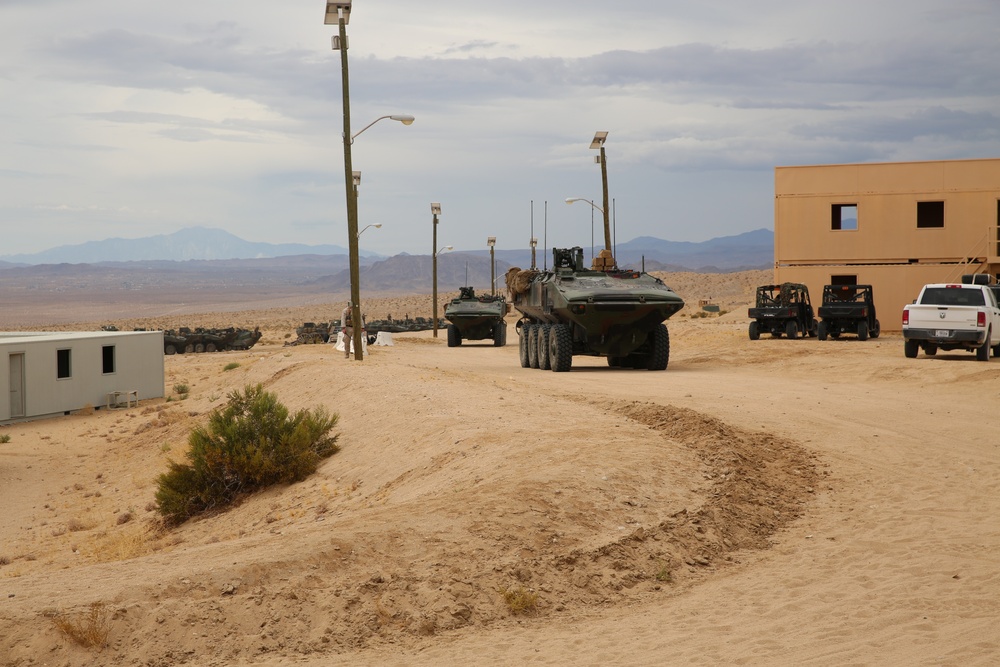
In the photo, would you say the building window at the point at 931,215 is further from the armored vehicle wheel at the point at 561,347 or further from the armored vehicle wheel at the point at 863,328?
the armored vehicle wheel at the point at 561,347

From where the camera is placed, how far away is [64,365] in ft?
92.9

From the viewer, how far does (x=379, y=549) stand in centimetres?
859

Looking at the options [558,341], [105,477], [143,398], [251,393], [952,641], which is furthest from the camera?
[143,398]

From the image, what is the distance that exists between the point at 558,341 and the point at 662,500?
1384 centimetres

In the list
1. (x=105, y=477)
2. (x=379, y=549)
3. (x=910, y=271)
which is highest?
(x=910, y=271)

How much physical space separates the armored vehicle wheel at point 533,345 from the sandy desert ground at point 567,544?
7000 millimetres

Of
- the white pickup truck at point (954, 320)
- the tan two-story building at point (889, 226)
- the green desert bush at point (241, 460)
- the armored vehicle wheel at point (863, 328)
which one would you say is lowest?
the green desert bush at point (241, 460)

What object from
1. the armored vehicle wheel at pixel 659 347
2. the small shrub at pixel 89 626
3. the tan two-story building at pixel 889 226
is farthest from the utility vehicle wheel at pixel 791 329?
the small shrub at pixel 89 626

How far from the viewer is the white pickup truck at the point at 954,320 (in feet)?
79.0

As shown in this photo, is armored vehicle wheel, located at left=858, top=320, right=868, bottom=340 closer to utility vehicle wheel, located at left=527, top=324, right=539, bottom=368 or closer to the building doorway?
utility vehicle wheel, located at left=527, top=324, right=539, bottom=368

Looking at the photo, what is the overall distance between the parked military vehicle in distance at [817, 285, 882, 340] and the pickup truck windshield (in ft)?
26.7

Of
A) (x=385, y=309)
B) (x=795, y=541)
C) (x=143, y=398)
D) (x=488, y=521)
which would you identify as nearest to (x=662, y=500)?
(x=795, y=541)

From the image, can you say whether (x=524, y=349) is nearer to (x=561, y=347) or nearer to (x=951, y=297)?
(x=561, y=347)

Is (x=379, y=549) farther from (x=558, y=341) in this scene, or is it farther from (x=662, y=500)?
(x=558, y=341)
